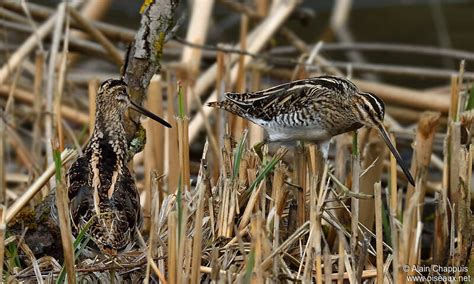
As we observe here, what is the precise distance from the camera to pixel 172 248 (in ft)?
10.5

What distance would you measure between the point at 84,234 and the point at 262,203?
657 mm

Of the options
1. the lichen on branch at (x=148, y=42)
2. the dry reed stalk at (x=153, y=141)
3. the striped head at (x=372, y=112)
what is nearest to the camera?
the striped head at (x=372, y=112)

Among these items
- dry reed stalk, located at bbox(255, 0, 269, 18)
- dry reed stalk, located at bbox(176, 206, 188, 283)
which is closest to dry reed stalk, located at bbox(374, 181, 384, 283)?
dry reed stalk, located at bbox(176, 206, 188, 283)

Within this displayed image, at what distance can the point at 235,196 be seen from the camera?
364 centimetres

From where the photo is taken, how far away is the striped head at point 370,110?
13.3 feet

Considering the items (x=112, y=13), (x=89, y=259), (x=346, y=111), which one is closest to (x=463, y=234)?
(x=346, y=111)

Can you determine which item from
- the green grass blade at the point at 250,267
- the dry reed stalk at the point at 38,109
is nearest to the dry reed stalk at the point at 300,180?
the green grass blade at the point at 250,267

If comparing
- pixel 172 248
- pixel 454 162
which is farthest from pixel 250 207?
pixel 454 162

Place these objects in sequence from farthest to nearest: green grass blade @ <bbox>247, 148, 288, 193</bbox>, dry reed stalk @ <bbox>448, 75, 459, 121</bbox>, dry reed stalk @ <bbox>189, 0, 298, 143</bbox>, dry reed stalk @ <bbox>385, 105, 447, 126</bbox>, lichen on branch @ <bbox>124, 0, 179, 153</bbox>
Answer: dry reed stalk @ <bbox>385, 105, 447, 126</bbox>, dry reed stalk @ <bbox>189, 0, 298, 143</bbox>, dry reed stalk @ <bbox>448, 75, 459, 121</bbox>, lichen on branch @ <bbox>124, 0, 179, 153</bbox>, green grass blade @ <bbox>247, 148, 288, 193</bbox>

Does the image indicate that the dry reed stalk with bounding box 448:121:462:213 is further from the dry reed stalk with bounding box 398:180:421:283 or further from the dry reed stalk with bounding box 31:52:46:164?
the dry reed stalk with bounding box 31:52:46:164

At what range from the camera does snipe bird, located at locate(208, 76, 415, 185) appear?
4.11 m

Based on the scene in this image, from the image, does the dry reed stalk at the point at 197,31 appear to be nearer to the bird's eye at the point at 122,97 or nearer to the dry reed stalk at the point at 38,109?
the dry reed stalk at the point at 38,109

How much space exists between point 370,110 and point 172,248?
4.07ft

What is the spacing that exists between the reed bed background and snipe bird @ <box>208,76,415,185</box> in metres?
0.11
